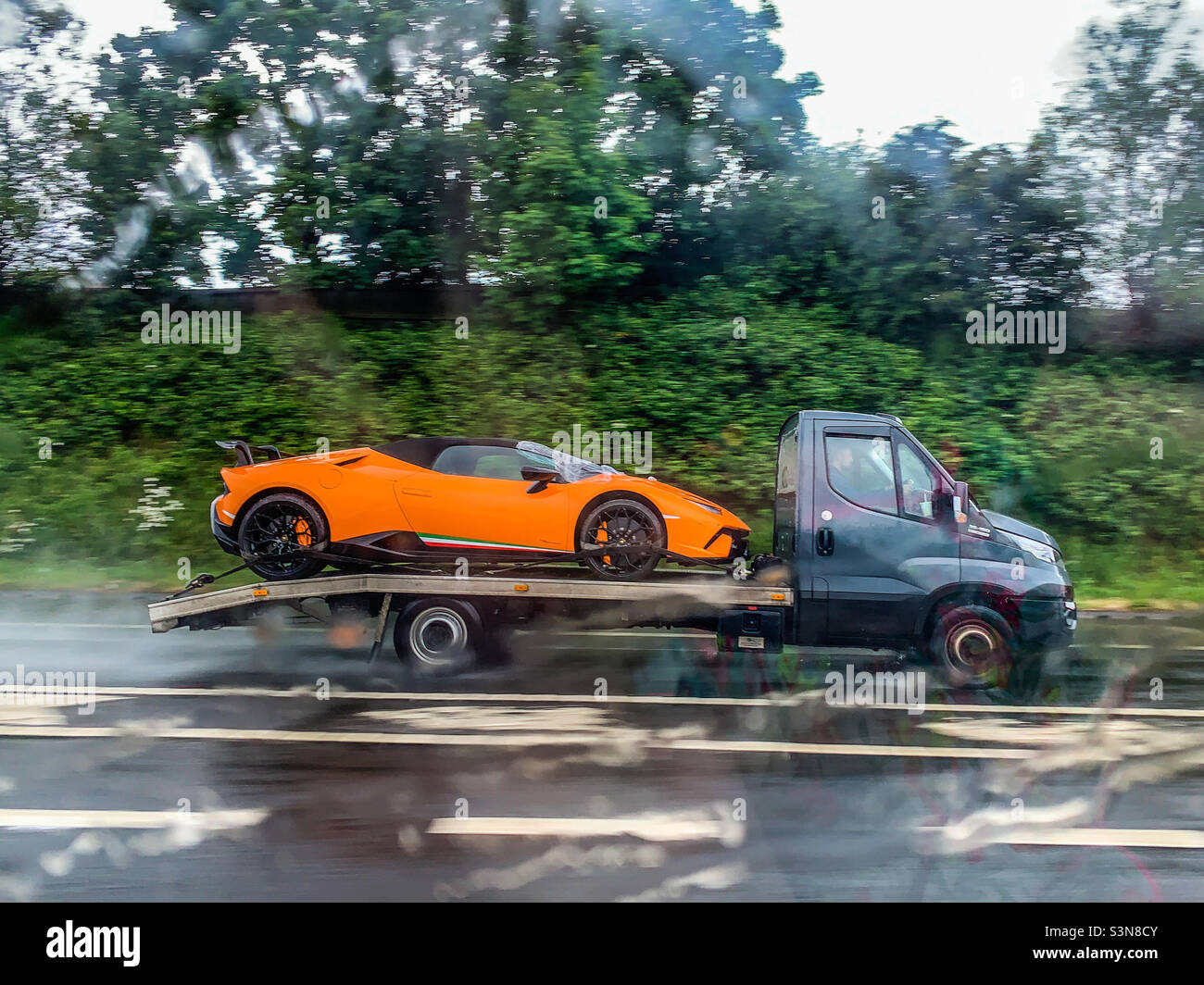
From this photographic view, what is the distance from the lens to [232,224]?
47.6 ft

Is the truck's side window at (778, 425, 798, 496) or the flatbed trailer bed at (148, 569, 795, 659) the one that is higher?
the truck's side window at (778, 425, 798, 496)

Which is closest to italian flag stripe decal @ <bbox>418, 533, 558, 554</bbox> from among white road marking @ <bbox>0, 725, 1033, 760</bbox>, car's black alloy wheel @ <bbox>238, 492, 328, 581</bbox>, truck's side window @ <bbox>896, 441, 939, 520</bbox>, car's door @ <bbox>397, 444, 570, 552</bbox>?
car's door @ <bbox>397, 444, 570, 552</bbox>

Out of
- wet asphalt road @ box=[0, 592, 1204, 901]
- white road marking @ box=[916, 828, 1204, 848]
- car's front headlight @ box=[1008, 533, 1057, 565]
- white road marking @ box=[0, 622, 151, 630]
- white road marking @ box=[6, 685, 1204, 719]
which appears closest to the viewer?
wet asphalt road @ box=[0, 592, 1204, 901]

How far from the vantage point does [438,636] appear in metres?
7.90

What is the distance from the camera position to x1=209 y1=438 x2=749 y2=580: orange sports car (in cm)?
780

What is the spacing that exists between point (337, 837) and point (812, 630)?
12.5 feet

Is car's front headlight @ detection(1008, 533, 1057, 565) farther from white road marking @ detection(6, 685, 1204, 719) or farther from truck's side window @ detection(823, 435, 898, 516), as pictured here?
white road marking @ detection(6, 685, 1204, 719)

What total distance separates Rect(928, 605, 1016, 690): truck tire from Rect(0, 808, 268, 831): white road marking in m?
4.73

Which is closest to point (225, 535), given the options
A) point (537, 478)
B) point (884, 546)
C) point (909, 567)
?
point (537, 478)

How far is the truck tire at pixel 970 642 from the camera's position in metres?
7.43

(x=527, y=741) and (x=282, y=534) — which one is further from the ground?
(x=282, y=534)

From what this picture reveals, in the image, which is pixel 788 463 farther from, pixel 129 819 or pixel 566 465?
pixel 129 819

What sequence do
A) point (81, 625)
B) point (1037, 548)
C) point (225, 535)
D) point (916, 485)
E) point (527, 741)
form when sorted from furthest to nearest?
point (81, 625) < point (225, 535) < point (1037, 548) < point (916, 485) < point (527, 741)

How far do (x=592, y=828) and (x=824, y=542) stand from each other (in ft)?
10.3
